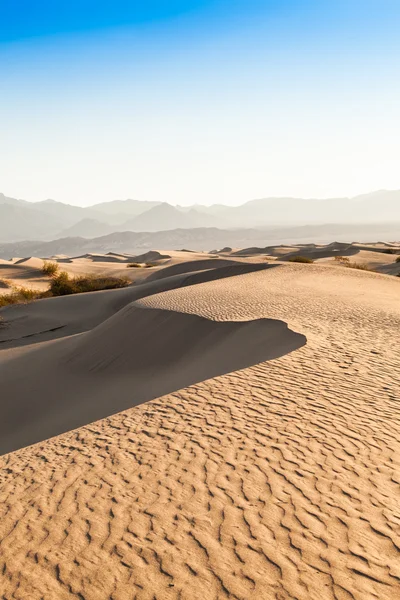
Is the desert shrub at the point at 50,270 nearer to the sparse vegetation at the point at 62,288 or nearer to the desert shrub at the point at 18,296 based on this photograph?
the sparse vegetation at the point at 62,288

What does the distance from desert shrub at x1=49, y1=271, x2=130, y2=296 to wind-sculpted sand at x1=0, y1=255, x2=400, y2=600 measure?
17982 mm

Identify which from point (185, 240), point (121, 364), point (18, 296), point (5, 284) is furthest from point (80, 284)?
point (185, 240)

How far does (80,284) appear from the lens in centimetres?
2381

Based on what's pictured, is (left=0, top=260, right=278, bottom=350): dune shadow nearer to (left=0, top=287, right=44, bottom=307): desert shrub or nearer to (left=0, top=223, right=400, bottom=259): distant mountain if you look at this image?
(left=0, top=287, right=44, bottom=307): desert shrub

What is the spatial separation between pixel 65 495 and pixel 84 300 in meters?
15.3

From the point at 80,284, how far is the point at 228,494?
2161 cm

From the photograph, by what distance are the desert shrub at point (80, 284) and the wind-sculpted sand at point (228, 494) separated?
59.0 feet

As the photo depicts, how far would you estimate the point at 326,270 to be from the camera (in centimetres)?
1711

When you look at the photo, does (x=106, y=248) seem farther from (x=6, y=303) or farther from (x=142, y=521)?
(x=142, y=521)

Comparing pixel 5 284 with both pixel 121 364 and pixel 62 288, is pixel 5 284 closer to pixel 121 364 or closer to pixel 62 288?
pixel 62 288

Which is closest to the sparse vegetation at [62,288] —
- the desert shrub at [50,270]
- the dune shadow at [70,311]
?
the dune shadow at [70,311]

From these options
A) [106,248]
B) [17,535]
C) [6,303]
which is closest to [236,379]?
[17,535]

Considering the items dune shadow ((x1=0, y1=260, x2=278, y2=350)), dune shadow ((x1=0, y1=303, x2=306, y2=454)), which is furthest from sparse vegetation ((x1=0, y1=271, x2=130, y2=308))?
dune shadow ((x1=0, y1=303, x2=306, y2=454))

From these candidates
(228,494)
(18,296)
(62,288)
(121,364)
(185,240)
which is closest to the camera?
(228,494)
